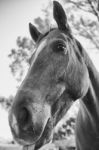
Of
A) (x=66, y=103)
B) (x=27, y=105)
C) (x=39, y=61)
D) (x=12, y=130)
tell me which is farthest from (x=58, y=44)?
(x=12, y=130)

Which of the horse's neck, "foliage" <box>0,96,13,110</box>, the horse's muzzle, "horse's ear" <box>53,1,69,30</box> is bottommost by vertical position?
"foliage" <box>0,96,13,110</box>

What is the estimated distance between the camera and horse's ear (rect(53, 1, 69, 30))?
2.38 metres

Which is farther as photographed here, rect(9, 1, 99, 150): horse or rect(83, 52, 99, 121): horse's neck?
rect(83, 52, 99, 121): horse's neck

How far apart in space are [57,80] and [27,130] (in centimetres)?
56

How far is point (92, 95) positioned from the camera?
2.58 m

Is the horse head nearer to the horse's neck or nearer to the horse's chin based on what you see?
the horse's chin

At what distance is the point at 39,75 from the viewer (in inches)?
76.9

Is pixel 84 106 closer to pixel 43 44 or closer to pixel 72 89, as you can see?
pixel 72 89

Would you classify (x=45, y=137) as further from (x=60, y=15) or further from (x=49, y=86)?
(x=60, y=15)

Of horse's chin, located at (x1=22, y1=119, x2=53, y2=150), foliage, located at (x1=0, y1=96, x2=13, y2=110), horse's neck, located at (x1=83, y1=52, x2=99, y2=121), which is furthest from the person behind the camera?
foliage, located at (x1=0, y1=96, x2=13, y2=110)

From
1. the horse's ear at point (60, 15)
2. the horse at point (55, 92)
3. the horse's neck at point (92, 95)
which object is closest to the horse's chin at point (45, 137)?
the horse at point (55, 92)

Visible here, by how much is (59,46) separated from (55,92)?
1.39 feet

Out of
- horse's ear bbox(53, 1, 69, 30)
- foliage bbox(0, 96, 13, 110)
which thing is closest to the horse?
horse's ear bbox(53, 1, 69, 30)

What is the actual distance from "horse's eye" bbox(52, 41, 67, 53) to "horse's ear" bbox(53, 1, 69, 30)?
288mm
